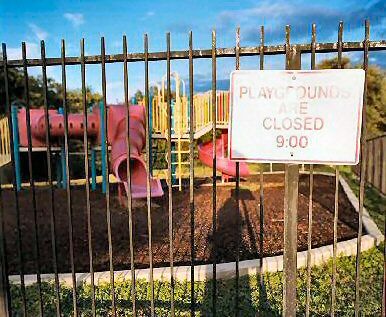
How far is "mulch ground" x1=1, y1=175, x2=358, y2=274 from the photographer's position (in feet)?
17.4

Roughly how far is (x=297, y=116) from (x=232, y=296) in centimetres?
229

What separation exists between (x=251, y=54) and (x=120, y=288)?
285cm

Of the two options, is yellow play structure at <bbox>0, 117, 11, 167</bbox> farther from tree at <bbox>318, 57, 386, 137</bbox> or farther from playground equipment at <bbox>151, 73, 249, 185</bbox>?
tree at <bbox>318, 57, 386, 137</bbox>

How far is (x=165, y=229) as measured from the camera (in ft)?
22.3

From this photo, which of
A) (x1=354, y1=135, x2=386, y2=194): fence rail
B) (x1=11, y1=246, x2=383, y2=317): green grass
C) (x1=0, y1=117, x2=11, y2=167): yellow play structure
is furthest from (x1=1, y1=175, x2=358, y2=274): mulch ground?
(x1=0, y1=117, x2=11, y2=167): yellow play structure

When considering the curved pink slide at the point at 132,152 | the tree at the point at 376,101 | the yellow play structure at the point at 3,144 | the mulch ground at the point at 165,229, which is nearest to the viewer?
the mulch ground at the point at 165,229

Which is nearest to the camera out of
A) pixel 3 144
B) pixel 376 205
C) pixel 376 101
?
pixel 376 205

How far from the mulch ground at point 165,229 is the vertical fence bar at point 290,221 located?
2491mm

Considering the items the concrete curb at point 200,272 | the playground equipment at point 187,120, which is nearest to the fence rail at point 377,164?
the playground equipment at point 187,120

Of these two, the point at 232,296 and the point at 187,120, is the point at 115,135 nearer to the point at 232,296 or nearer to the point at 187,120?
the point at 187,120

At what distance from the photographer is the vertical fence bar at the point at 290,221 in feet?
7.84

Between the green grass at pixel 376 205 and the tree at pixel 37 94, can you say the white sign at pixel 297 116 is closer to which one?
the green grass at pixel 376 205

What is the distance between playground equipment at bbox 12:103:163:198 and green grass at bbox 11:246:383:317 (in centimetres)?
407

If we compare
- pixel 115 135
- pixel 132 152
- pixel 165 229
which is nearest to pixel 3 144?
pixel 115 135
